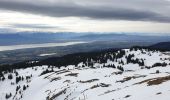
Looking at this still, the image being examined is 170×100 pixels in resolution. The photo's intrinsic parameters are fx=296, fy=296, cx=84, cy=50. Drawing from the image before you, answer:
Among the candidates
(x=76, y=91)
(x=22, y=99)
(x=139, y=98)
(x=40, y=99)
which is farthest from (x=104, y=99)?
(x=22, y=99)

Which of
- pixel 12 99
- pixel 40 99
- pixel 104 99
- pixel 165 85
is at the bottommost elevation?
pixel 12 99

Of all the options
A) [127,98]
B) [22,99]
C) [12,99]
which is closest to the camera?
[127,98]

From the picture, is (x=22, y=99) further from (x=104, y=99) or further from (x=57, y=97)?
(x=104, y=99)

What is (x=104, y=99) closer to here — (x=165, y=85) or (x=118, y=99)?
(x=118, y=99)

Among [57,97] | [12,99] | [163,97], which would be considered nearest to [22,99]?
[12,99]

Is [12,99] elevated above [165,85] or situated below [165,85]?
below

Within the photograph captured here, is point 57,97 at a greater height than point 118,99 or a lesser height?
lesser

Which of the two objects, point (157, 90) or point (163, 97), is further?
point (157, 90)

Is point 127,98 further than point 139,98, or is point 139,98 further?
point 127,98

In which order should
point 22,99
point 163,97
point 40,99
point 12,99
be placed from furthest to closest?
1. point 12,99
2. point 22,99
3. point 40,99
4. point 163,97
